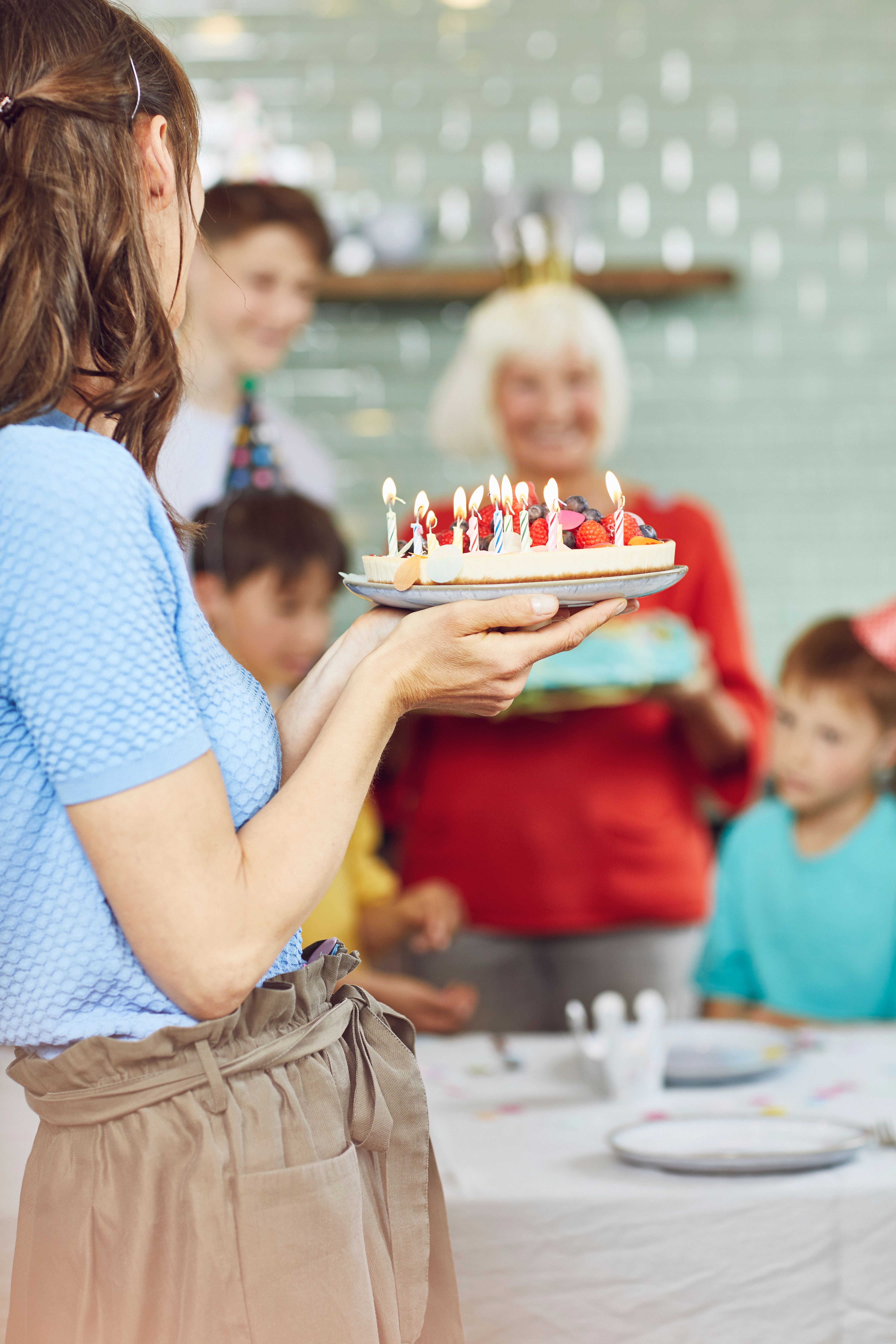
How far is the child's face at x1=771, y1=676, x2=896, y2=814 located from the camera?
220cm

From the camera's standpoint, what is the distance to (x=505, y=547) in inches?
41.2

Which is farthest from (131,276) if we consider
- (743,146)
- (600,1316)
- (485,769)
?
(743,146)

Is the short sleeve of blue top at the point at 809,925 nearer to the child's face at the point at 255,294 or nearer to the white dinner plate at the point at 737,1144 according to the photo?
the white dinner plate at the point at 737,1144

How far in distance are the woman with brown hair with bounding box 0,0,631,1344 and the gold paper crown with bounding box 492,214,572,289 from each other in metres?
1.67

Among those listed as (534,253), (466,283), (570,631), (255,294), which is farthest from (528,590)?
(466,283)

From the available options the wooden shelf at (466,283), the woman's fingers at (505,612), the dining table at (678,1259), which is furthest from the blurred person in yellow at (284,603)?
the wooden shelf at (466,283)

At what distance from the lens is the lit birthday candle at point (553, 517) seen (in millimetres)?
1039

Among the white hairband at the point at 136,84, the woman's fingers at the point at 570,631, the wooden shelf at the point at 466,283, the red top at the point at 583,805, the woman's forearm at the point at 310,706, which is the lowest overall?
the red top at the point at 583,805

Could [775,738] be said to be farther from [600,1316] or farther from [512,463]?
[600,1316]

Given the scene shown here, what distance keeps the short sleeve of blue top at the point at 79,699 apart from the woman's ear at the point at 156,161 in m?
0.16

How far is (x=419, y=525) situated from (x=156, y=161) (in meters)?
0.33

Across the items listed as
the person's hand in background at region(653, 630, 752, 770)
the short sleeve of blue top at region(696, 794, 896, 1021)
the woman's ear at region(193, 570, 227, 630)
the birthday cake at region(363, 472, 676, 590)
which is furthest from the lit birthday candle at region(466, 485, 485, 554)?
the short sleeve of blue top at region(696, 794, 896, 1021)

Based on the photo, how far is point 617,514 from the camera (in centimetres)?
106

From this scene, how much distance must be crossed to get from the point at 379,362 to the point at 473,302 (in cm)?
32
